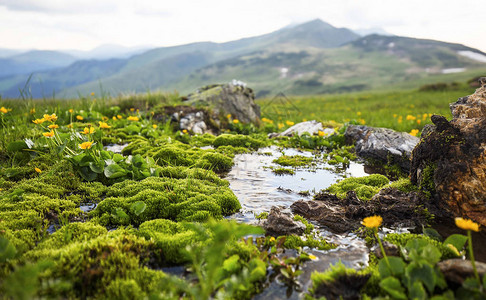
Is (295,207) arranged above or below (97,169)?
below

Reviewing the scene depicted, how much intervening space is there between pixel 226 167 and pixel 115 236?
444cm

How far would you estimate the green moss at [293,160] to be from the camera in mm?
8523

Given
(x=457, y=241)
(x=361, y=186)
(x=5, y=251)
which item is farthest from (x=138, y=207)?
(x=361, y=186)

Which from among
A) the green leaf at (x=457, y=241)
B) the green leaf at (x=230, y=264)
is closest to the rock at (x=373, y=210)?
the green leaf at (x=457, y=241)

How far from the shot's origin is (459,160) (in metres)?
4.68

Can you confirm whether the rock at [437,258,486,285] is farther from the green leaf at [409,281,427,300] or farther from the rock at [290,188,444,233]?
the rock at [290,188,444,233]

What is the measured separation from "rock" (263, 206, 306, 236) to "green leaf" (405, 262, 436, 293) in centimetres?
162

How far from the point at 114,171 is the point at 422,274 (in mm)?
5434

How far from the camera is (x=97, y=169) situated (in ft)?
19.4

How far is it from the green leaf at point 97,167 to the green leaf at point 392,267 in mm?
5211

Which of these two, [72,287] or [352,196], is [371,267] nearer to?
[352,196]

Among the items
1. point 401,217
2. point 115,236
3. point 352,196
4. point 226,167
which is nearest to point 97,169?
point 115,236

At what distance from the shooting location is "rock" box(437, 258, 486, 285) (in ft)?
8.93

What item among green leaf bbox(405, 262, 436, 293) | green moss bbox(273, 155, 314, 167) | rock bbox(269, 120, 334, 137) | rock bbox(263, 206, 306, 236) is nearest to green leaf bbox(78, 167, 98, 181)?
rock bbox(263, 206, 306, 236)
